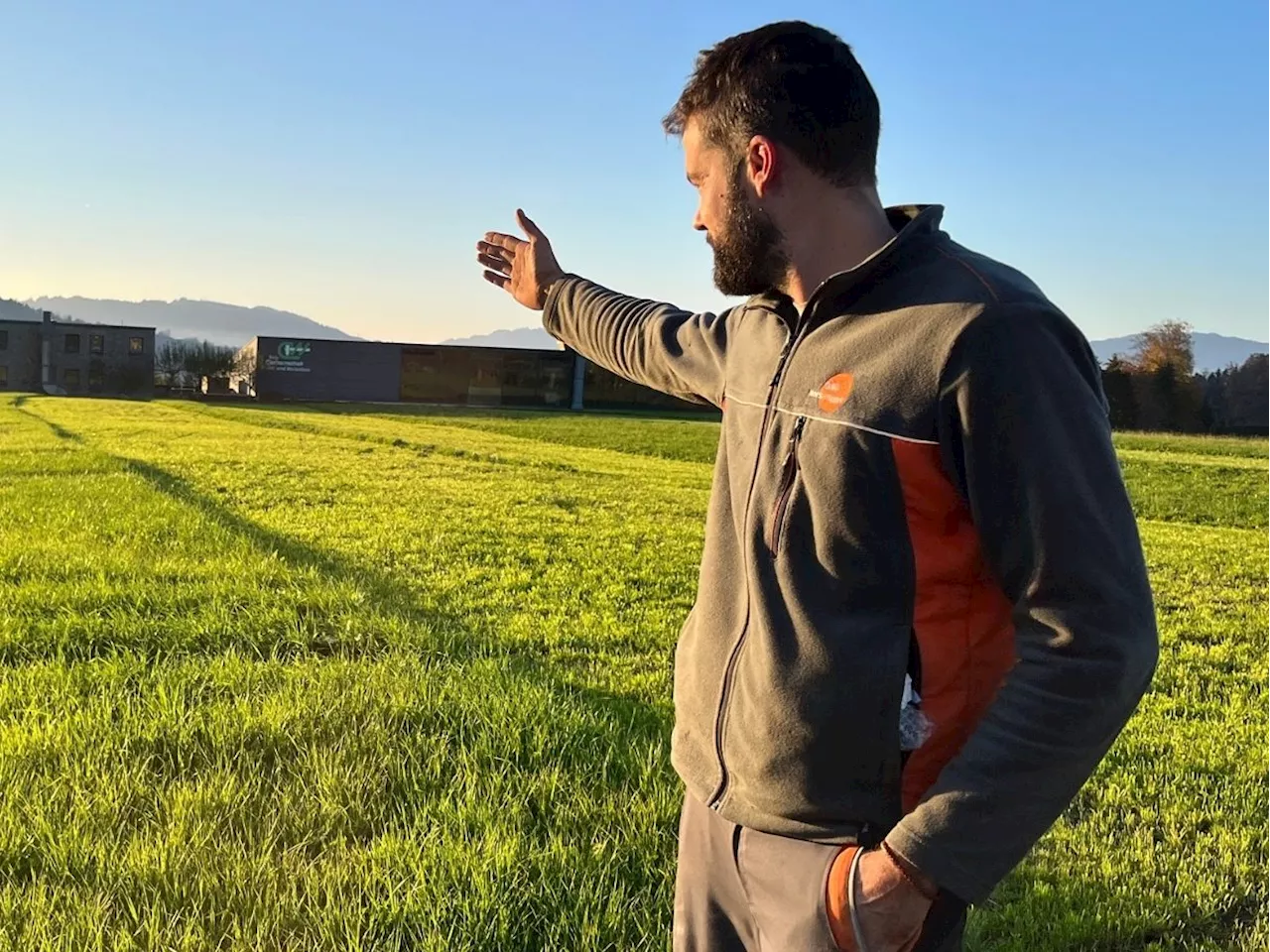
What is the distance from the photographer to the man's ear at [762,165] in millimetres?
2076

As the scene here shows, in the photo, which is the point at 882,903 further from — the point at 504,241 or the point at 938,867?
the point at 504,241

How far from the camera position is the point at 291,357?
254ft

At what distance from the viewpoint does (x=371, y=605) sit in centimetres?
715

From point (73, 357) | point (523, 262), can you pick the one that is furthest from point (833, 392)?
point (73, 357)

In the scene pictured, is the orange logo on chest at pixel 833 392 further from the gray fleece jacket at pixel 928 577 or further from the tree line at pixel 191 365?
the tree line at pixel 191 365

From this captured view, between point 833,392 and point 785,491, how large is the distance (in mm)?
233

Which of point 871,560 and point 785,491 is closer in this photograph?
point 871,560

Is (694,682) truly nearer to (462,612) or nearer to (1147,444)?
(462,612)

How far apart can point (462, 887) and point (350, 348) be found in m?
78.6

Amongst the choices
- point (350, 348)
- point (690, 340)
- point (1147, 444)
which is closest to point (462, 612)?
point (690, 340)

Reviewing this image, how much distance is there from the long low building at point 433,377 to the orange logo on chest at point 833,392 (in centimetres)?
7264

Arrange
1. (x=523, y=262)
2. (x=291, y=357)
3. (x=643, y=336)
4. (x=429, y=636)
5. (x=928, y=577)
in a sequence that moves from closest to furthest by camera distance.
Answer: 1. (x=928, y=577)
2. (x=643, y=336)
3. (x=523, y=262)
4. (x=429, y=636)
5. (x=291, y=357)

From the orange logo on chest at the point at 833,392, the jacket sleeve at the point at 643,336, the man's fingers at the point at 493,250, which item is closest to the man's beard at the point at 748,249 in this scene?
the orange logo on chest at the point at 833,392

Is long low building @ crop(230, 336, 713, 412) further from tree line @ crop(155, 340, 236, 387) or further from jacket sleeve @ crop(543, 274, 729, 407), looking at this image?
jacket sleeve @ crop(543, 274, 729, 407)
